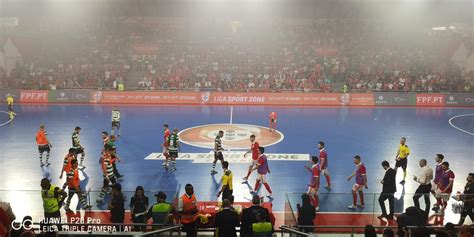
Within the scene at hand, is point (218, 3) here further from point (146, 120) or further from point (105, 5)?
point (146, 120)

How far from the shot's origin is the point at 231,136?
25578 millimetres

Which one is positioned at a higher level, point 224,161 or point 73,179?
point 224,161

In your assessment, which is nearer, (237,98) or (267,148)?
(267,148)

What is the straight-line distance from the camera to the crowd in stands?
4141 cm

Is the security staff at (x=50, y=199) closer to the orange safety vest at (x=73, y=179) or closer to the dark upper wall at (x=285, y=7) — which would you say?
the orange safety vest at (x=73, y=179)

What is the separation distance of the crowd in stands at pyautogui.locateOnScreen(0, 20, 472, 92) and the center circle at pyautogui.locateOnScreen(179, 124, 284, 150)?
12756mm

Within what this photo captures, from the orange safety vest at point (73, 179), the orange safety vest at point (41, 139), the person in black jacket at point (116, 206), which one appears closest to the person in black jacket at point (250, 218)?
the person in black jacket at point (116, 206)

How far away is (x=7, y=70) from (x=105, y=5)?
39.0 ft

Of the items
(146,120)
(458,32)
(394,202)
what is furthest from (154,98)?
(458,32)

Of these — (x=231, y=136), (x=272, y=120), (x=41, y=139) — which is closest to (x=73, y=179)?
(x=41, y=139)

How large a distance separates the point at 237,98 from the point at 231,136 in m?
13.4

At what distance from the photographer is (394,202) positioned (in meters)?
11.9
